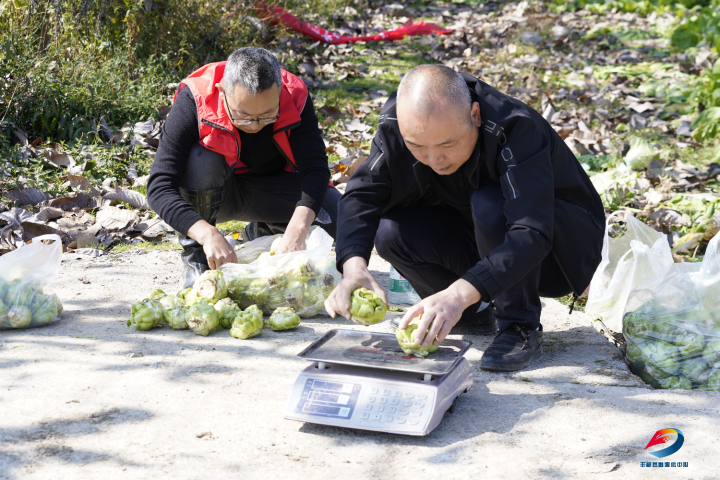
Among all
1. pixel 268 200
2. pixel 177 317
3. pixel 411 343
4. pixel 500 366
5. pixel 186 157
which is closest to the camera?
pixel 411 343

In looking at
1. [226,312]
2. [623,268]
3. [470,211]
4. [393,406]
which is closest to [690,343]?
[623,268]

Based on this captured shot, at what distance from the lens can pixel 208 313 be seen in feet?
10.8

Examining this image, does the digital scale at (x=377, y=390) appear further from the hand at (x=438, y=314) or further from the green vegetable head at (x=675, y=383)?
the green vegetable head at (x=675, y=383)

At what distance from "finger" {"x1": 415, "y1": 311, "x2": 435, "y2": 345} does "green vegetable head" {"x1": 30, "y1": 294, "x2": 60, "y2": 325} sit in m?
1.89

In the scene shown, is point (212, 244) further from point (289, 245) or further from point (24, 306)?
point (24, 306)

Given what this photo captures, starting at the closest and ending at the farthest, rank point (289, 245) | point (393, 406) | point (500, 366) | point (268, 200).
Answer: point (393, 406) → point (500, 366) → point (289, 245) → point (268, 200)

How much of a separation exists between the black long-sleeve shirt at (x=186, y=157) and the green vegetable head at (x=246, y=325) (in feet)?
2.05

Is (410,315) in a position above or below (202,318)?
above

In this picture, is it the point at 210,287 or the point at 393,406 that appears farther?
the point at 210,287

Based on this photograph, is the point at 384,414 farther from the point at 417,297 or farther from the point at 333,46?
the point at 333,46

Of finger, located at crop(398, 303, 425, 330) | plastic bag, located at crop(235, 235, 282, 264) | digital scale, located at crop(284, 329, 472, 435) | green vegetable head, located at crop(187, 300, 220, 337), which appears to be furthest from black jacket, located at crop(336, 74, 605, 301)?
plastic bag, located at crop(235, 235, 282, 264)

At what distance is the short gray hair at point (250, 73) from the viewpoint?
345 cm

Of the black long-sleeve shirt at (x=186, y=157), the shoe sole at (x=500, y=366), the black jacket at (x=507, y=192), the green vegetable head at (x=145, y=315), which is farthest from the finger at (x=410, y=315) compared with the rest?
the black long-sleeve shirt at (x=186, y=157)

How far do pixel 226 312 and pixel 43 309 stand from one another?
837 millimetres
